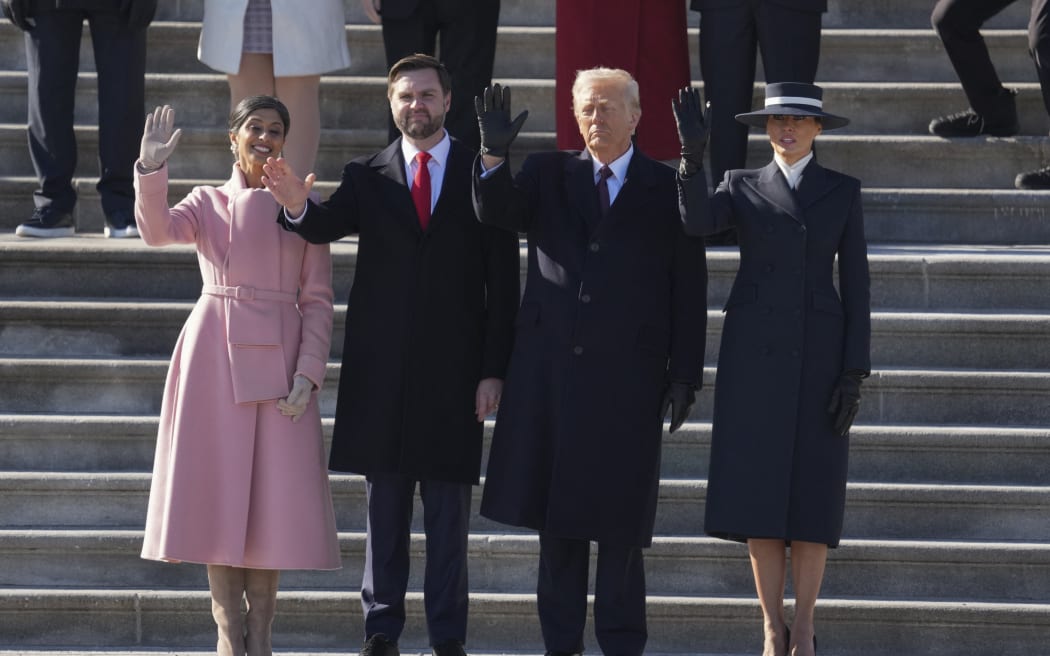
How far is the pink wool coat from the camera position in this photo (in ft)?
16.6

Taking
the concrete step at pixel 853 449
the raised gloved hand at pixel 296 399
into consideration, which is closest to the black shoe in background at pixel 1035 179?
the concrete step at pixel 853 449

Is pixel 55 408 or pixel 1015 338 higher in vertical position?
pixel 1015 338

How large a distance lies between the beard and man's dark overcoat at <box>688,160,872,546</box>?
84 centimetres

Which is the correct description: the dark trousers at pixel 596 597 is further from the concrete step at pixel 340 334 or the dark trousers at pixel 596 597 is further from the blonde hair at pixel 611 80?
the concrete step at pixel 340 334

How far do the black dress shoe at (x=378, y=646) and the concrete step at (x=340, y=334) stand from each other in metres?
1.65

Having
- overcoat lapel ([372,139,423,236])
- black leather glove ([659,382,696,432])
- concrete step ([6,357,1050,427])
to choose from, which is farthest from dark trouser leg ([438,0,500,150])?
black leather glove ([659,382,696,432])

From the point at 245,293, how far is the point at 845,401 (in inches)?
67.7

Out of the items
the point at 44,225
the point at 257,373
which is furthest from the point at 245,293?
the point at 44,225

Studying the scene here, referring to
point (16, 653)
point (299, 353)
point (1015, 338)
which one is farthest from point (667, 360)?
point (16, 653)

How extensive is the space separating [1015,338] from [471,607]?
222cm

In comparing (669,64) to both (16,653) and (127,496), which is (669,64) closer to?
(127,496)

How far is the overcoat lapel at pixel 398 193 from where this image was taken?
17.1 ft

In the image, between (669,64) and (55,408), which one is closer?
(55,408)

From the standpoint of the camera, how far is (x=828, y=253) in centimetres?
517
